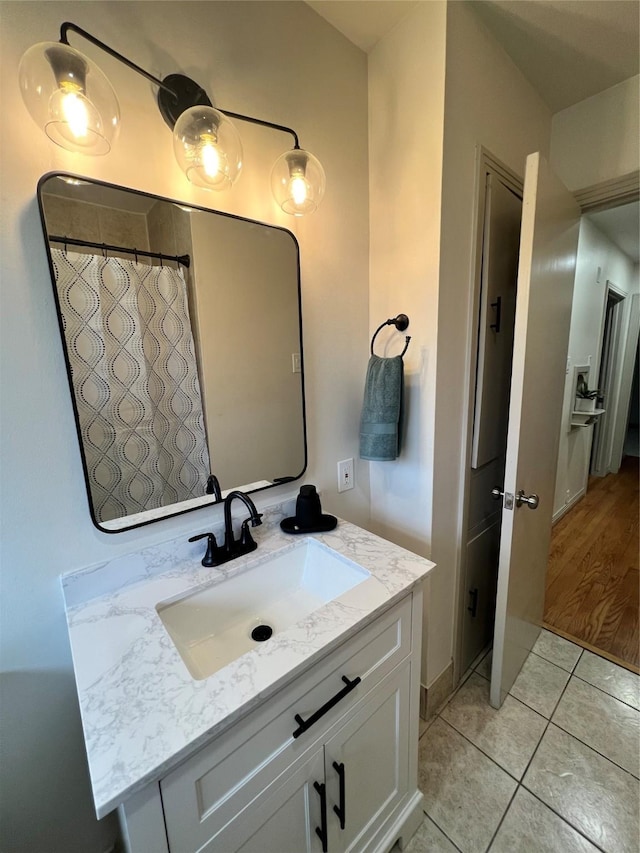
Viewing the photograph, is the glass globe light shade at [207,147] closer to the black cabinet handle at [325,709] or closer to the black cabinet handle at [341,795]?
the black cabinet handle at [325,709]

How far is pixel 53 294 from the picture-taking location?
2.55 feet

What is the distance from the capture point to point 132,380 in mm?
895

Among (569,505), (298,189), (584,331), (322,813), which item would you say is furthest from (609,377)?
(322,813)

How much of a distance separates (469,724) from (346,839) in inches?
30.4

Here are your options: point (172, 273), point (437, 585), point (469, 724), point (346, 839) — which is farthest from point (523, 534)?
point (172, 273)

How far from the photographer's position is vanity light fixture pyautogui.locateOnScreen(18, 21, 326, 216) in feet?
2.17

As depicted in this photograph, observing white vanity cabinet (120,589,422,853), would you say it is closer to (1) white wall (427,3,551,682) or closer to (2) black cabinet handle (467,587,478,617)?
(1) white wall (427,3,551,682)

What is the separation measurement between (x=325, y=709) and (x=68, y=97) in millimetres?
1313

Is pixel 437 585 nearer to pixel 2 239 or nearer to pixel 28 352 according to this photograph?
pixel 28 352

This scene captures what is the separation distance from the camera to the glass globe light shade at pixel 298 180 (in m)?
1.00

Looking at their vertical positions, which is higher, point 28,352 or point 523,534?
point 28,352

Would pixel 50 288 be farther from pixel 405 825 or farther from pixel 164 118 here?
pixel 405 825

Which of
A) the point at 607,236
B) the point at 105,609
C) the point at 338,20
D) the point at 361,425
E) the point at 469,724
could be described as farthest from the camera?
the point at 607,236

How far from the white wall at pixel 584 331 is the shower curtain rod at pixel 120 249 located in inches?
108
